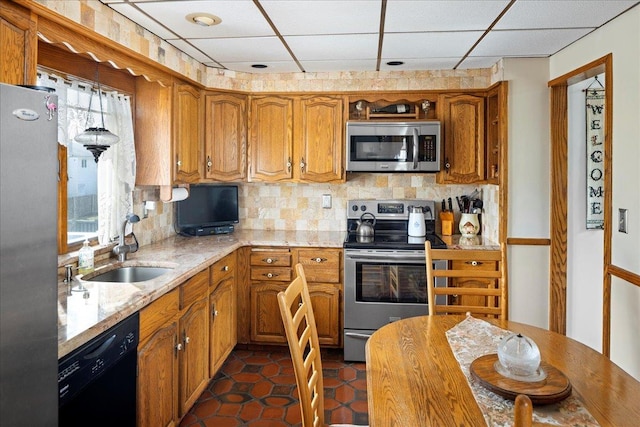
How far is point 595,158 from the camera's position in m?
3.32

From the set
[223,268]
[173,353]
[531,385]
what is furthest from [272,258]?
[531,385]

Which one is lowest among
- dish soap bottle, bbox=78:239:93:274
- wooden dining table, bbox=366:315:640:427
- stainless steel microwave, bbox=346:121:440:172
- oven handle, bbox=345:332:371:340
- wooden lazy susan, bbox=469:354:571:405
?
oven handle, bbox=345:332:371:340

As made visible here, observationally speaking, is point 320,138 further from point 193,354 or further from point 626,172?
point 626,172

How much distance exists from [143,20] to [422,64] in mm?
2019

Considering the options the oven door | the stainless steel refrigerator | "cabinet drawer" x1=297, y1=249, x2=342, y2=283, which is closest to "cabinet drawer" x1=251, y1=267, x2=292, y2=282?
"cabinet drawer" x1=297, y1=249, x2=342, y2=283

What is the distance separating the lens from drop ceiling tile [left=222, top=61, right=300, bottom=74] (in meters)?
3.52

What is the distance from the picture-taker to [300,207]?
4.24 meters

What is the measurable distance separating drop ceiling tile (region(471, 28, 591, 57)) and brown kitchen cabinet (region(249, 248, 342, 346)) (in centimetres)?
178

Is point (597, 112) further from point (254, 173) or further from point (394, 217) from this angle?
point (254, 173)

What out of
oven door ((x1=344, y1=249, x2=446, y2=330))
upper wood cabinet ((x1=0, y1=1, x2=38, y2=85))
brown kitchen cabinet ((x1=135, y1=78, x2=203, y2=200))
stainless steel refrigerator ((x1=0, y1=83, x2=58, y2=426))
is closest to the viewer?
stainless steel refrigerator ((x1=0, y1=83, x2=58, y2=426))

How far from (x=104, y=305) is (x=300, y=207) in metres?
2.53

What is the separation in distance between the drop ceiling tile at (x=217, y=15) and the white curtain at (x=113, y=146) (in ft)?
1.89

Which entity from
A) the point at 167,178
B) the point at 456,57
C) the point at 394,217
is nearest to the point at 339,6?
the point at 456,57

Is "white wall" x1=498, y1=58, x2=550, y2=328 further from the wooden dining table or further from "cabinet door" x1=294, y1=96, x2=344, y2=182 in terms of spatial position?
the wooden dining table
